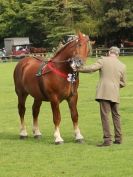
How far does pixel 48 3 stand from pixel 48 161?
76.7 meters

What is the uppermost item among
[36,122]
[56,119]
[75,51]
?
[75,51]

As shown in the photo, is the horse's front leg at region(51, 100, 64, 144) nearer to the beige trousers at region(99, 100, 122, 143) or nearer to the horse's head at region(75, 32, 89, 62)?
the beige trousers at region(99, 100, 122, 143)

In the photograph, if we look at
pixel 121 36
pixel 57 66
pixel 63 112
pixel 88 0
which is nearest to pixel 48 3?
pixel 88 0

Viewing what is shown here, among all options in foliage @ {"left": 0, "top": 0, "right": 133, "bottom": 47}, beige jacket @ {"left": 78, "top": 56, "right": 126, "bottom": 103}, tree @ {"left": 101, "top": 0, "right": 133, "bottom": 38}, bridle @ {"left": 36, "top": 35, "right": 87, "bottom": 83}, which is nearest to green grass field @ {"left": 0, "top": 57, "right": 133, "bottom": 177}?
beige jacket @ {"left": 78, "top": 56, "right": 126, "bottom": 103}

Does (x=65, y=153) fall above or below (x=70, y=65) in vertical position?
below

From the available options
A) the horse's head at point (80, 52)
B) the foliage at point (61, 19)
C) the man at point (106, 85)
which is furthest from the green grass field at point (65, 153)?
the foliage at point (61, 19)

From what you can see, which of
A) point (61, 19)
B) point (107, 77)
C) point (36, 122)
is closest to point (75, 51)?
point (107, 77)

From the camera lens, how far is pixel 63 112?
18.4 m

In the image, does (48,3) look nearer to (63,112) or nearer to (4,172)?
(63,112)

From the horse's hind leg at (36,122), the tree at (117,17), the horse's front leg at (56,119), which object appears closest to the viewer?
the horse's front leg at (56,119)

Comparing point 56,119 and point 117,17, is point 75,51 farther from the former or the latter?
point 117,17

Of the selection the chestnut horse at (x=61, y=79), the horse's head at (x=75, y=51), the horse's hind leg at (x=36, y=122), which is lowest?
the horse's hind leg at (x=36, y=122)

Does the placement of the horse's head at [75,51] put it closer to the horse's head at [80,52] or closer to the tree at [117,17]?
the horse's head at [80,52]

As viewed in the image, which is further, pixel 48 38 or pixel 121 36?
pixel 48 38
